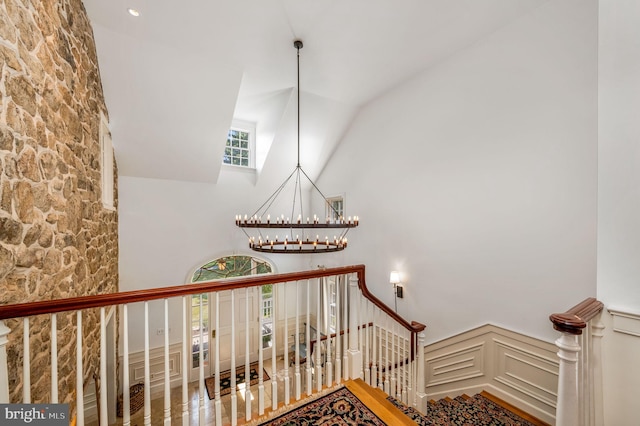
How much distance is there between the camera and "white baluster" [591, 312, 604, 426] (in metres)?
1.62

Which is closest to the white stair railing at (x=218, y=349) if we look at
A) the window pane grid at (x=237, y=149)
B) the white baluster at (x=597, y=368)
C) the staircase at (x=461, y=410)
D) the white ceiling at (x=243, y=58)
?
the staircase at (x=461, y=410)

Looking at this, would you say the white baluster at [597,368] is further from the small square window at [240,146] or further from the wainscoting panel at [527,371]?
the small square window at [240,146]

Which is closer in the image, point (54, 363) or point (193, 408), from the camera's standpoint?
point (54, 363)

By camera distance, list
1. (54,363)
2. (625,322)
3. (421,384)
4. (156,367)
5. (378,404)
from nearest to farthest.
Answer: (54,363)
(625,322)
(378,404)
(421,384)
(156,367)

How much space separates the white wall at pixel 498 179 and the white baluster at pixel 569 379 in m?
1.84

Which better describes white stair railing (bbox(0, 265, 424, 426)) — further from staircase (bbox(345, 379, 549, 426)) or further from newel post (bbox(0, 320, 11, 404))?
staircase (bbox(345, 379, 549, 426))

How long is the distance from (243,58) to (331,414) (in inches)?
164

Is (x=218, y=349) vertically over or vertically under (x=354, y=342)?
over

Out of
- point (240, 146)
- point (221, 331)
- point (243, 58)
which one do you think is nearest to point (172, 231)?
point (240, 146)

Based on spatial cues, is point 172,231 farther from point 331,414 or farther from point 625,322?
point 625,322

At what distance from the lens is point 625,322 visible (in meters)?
1.58

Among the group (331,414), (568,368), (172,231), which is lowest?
(331,414)

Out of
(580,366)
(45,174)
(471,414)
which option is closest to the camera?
(580,366)

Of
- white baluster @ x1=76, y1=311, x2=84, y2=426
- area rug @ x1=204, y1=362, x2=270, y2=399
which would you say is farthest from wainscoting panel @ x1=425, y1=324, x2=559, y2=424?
white baluster @ x1=76, y1=311, x2=84, y2=426
